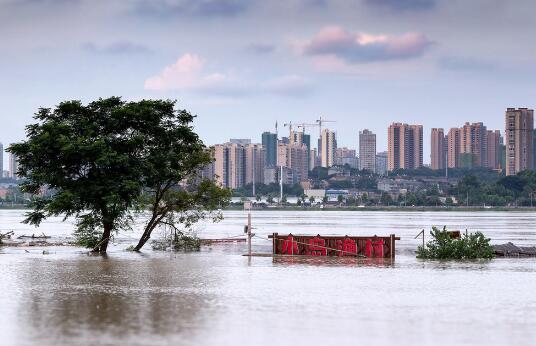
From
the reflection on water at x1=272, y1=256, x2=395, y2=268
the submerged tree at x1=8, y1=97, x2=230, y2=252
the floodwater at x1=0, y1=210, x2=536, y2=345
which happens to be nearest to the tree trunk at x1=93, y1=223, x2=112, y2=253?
the submerged tree at x1=8, y1=97, x2=230, y2=252

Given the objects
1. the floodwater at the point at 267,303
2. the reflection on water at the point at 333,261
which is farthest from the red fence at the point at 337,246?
the floodwater at the point at 267,303

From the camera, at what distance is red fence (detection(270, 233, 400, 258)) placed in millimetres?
53188

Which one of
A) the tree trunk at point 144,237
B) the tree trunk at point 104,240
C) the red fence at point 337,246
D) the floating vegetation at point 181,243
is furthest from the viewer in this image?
the floating vegetation at point 181,243

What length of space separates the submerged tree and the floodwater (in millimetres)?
6843

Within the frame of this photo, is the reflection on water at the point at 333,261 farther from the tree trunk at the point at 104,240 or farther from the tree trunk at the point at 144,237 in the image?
the tree trunk at the point at 144,237

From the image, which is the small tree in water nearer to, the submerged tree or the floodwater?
the floodwater

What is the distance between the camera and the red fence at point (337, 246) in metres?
53.2

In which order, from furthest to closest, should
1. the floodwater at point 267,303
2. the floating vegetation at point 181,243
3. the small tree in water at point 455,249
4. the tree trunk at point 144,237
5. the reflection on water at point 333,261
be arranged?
the floating vegetation at point 181,243 → the tree trunk at point 144,237 → the small tree in water at point 455,249 → the reflection on water at point 333,261 → the floodwater at point 267,303

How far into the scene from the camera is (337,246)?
53.8 metres

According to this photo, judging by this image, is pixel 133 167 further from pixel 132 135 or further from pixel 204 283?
pixel 204 283

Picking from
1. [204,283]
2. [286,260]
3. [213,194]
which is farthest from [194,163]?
[204,283]

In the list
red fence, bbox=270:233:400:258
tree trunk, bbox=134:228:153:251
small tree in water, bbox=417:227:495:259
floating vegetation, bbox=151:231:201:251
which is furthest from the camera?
floating vegetation, bbox=151:231:201:251

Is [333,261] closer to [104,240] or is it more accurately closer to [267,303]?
[104,240]

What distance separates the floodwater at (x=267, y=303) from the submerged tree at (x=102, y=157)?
269 inches
